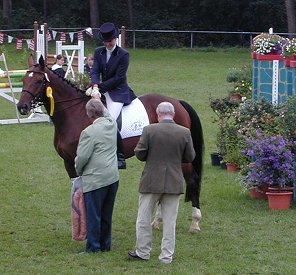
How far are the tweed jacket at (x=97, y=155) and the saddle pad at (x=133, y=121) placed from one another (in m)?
1.51

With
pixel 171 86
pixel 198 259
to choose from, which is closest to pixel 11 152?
pixel 198 259

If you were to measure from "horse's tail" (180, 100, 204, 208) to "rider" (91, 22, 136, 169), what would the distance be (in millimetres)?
946

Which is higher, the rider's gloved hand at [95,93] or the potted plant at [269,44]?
the potted plant at [269,44]

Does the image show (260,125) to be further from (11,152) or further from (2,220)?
(11,152)

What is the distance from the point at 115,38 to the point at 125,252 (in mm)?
2656

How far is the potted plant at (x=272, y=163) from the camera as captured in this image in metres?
10.6

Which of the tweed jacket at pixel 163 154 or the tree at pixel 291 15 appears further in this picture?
the tree at pixel 291 15

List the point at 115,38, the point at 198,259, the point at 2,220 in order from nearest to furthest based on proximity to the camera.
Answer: the point at 198,259 → the point at 115,38 → the point at 2,220

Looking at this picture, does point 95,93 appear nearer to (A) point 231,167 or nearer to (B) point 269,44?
(B) point 269,44

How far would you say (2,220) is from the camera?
1040 cm

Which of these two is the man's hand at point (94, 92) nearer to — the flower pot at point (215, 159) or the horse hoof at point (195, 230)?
the horse hoof at point (195, 230)

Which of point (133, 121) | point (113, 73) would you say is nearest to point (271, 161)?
point (133, 121)

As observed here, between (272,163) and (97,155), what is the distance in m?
3.24

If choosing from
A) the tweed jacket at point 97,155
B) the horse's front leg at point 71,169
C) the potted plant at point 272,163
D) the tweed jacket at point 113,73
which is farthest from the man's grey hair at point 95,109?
the potted plant at point 272,163
